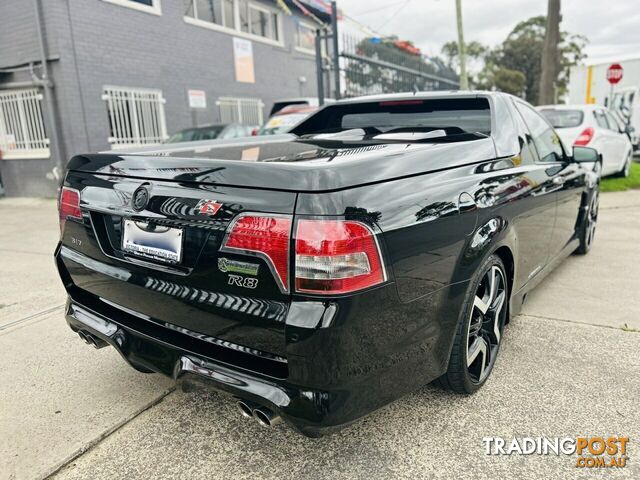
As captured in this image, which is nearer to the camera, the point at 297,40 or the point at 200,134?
the point at 200,134

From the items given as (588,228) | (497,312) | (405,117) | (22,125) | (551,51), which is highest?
(551,51)

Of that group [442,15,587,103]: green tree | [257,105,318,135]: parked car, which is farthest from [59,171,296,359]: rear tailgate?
[442,15,587,103]: green tree

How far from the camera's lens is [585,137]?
28.0 feet

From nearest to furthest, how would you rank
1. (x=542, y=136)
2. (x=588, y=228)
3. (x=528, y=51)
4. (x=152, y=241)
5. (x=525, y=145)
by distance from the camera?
(x=152, y=241)
(x=525, y=145)
(x=542, y=136)
(x=588, y=228)
(x=528, y=51)

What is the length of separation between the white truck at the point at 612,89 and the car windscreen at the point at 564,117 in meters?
9.49

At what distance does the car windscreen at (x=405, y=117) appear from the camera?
330cm

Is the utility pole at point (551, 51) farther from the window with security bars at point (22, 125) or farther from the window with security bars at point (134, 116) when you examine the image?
the window with security bars at point (22, 125)

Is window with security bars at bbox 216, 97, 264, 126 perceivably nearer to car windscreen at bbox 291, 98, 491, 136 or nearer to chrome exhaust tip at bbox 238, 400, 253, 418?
car windscreen at bbox 291, 98, 491, 136

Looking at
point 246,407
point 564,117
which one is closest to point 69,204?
point 246,407

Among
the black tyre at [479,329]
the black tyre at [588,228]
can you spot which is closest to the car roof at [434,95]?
the black tyre at [479,329]

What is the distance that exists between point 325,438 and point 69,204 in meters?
1.65

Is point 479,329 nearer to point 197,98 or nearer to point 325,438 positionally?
point 325,438

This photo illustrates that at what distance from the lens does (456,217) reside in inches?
87.4

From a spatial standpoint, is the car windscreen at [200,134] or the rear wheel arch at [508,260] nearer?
the rear wheel arch at [508,260]
